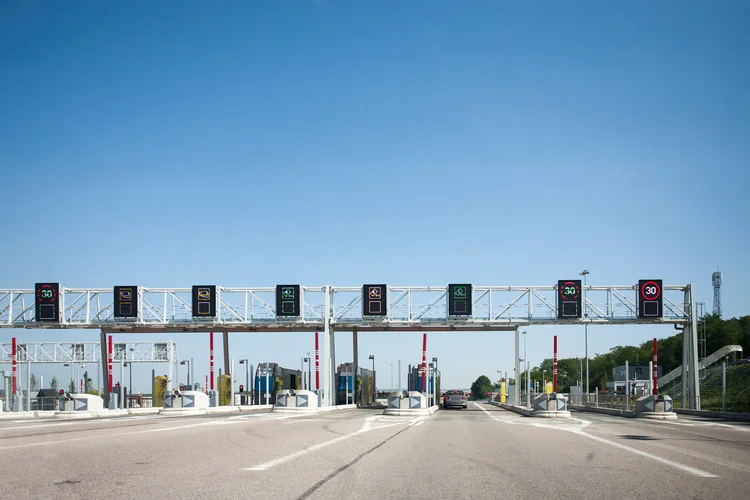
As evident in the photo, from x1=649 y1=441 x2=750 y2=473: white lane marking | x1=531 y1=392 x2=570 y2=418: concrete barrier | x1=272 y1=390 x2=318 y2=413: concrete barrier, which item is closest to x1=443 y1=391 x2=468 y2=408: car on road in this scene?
x1=272 y1=390 x2=318 y2=413: concrete barrier

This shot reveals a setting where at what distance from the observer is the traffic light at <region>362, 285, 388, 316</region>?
184ft

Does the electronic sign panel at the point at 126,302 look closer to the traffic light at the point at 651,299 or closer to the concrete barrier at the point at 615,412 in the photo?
the concrete barrier at the point at 615,412

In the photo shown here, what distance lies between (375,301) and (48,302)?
78.2 ft

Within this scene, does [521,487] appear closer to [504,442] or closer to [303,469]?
[303,469]

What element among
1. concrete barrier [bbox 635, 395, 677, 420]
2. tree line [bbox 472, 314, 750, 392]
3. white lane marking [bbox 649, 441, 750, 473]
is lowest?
tree line [bbox 472, 314, 750, 392]

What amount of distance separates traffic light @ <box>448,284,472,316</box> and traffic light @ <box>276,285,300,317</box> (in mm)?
11127

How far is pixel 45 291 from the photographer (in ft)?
185

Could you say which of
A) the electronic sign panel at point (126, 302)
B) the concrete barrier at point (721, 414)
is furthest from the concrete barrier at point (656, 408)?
the electronic sign panel at point (126, 302)

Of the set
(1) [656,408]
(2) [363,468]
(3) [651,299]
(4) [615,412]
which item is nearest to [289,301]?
(4) [615,412]

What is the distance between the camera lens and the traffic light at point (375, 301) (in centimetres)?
5612

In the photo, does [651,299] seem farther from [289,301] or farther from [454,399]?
[289,301]

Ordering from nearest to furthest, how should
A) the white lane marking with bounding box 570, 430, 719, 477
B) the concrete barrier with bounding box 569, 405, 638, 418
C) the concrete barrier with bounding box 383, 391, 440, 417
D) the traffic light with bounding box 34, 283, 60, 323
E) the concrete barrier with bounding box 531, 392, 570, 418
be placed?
the white lane marking with bounding box 570, 430, 719, 477 < the concrete barrier with bounding box 531, 392, 570, 418 < the concrete barrier with bounding box 383, 391, 440, 417 < the concrete barrier with bounding box 569, 405, 638, 418 < the traffic light with bounding box 34, 283, 60, 323

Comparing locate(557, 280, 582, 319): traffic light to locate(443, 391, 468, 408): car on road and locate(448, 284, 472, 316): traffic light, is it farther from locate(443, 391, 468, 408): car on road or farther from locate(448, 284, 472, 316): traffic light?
locate(443, 391, 468, 408): car on road

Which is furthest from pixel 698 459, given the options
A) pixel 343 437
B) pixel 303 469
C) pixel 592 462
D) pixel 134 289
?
pixel 134 289
